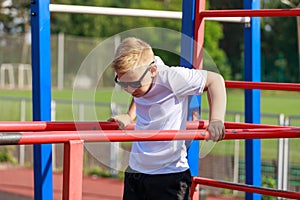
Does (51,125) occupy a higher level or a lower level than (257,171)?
higher

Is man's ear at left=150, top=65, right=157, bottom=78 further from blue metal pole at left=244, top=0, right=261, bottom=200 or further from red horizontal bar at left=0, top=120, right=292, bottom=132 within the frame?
blue metal pole at left=244, top=0, right=261, bottom=200

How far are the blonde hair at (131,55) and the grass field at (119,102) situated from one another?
0.86 ft

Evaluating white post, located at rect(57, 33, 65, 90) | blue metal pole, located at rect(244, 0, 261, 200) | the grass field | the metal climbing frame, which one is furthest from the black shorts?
white post, located at rect(57, 33, 65, 90)

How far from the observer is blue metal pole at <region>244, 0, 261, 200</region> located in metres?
4.59

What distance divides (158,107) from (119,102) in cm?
34

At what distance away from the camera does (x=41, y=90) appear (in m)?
3.77

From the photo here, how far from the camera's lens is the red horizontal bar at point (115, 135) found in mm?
2396

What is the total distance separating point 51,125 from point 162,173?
53 centimetres

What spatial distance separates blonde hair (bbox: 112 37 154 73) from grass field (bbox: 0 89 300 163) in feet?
0.86

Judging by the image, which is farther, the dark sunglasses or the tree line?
the tree line

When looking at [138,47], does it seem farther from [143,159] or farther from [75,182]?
[75,182]

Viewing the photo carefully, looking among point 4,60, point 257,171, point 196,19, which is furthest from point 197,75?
point 4,60

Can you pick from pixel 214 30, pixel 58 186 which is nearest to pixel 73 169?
pixel 58 186

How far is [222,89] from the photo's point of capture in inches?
123
